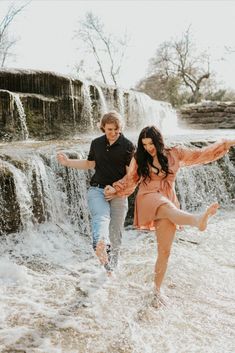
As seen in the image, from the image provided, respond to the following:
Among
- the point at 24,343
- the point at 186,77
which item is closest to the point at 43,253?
the point at 24,343

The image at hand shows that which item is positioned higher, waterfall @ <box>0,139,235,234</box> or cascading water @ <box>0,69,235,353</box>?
waterfall @ <box>0,139,235,234</box>

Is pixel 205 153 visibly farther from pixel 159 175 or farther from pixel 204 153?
pixel 159 175

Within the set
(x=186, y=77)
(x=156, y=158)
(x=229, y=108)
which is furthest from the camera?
(x=186, y=77)

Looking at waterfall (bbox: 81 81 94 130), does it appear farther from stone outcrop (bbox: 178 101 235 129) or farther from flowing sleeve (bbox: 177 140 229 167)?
stone outcrop (bbox: 178 101 235 129)

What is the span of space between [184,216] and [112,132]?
1.11 meters

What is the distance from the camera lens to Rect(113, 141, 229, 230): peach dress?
3486mm

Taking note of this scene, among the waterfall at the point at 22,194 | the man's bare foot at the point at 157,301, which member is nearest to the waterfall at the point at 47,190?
the waterfall at the point at 22,194

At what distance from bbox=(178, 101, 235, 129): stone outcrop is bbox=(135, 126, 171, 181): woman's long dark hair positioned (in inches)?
648

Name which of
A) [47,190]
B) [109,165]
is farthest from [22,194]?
[109,165]

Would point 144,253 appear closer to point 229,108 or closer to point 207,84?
point 229,108

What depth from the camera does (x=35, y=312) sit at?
370cm

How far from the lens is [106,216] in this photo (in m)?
3.78

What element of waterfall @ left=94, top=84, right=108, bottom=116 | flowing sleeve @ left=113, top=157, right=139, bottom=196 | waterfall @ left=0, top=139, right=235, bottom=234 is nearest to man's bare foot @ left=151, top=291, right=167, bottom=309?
flowing sleeve @ left=113, top=157, right=139, bottom=196

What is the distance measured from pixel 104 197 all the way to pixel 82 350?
142 centimetres
